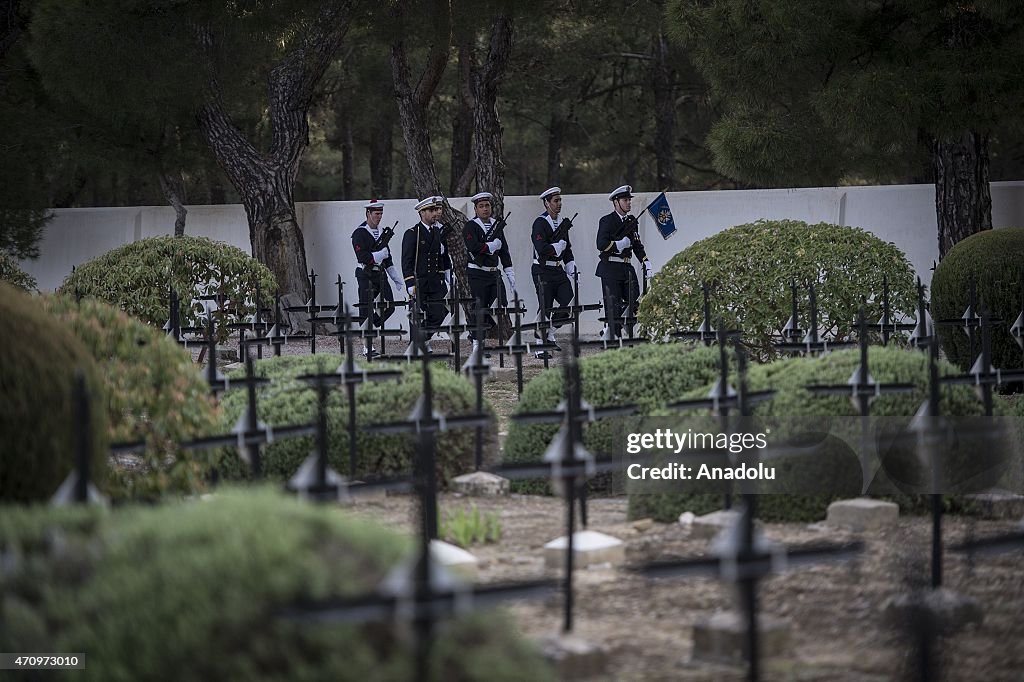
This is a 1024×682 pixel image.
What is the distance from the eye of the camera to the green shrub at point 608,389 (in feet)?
21.1

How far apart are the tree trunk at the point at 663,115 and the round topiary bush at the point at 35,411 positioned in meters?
21.1

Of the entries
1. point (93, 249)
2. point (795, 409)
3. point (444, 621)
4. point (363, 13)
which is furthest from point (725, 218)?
point (444, 621)

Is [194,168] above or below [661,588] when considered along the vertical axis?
above

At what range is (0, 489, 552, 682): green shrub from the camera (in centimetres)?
197

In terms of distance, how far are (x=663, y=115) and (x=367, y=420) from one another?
62.2 ft

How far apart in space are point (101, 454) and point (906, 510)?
10.4ft

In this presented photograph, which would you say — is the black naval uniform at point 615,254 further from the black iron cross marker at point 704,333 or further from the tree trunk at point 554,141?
the tree trunk at point 554,141

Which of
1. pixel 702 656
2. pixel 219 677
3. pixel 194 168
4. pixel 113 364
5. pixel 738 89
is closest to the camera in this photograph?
pixel 219 677

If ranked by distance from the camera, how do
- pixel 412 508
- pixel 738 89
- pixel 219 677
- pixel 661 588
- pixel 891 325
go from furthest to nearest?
1. pixel 738 89
2. pixel 891 325
3. pixel 412 508
4. pixel 661 588
5. pixel 219 677

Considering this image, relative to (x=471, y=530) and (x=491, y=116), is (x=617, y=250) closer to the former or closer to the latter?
(x=491, y=116)

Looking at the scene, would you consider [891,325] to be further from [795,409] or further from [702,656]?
[702,656]

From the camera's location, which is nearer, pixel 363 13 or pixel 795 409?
pixel 795 409

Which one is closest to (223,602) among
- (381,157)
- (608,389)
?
(608,389)

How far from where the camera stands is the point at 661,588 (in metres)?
4.07
